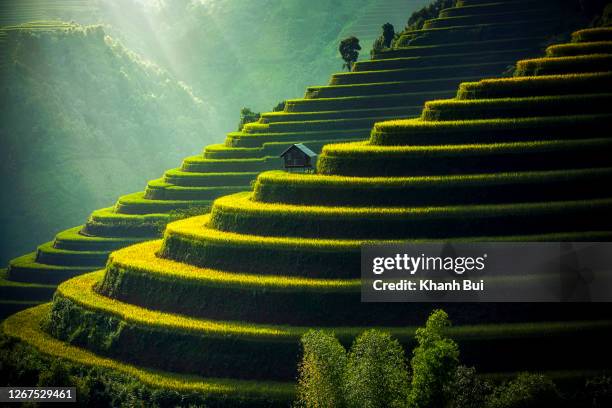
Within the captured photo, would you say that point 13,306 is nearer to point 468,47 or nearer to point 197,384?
point 468,47

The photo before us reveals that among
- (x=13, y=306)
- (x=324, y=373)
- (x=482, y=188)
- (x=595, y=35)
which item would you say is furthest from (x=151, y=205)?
(x=324, y=373)

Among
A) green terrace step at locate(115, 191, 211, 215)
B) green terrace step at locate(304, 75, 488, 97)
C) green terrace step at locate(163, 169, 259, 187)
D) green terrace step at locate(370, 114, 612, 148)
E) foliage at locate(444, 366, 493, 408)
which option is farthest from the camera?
green terrace step at locate(115, 191, 211, 215)

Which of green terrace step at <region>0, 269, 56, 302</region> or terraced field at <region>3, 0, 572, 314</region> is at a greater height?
terraced field at <region>3, 0, 572, 314</region>

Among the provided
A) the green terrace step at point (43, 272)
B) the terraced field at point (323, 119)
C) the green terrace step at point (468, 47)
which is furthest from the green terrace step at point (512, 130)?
the green terrace step at point (43, 272)

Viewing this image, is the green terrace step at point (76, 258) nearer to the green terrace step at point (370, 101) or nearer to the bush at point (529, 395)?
the green terrace step at point (370, 101)

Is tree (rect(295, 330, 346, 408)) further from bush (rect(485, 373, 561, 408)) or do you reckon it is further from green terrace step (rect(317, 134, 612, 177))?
green terrace step (rect(317, 134, 612, 177))

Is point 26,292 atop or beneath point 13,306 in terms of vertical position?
atop

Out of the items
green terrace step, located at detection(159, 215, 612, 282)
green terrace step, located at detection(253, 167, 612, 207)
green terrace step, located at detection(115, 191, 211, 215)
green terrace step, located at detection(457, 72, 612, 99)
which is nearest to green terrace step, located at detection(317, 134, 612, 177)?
green terrace step, located at detection(253, 167, 612, 207)
